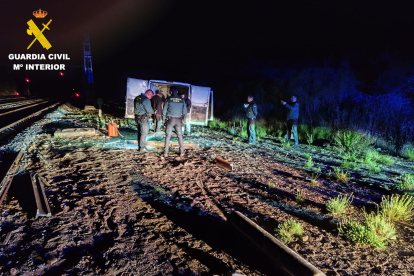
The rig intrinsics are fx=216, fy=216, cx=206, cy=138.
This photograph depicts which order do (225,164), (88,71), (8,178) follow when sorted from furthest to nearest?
(88,71)
(225,164)
(8,178)

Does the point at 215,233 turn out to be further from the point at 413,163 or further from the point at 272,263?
the point at 413,163

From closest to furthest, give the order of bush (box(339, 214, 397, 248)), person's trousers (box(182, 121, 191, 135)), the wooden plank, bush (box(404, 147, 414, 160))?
1. bush (box(339, 214, 397, 248))
2. the wooden plank
3. bush (box(404, 147, 414, 160))
4. person's trousers (box(182, 121, 191, 135))

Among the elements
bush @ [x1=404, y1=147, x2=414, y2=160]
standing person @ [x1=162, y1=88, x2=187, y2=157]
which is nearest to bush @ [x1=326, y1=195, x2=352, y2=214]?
standing person @ [x1=162, y1=88, x2=187, y2=157]

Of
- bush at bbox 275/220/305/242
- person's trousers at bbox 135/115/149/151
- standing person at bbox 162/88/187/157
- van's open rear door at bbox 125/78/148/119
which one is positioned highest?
van's open rear door at bbox 125/78/148/119

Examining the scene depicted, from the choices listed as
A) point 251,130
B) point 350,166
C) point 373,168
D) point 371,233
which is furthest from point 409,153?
point 371,233

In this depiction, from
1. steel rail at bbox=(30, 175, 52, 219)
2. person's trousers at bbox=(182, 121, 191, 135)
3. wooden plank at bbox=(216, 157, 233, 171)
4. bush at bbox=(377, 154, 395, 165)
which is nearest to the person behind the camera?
steel rail at bbox=(30, 175, 52, 219)

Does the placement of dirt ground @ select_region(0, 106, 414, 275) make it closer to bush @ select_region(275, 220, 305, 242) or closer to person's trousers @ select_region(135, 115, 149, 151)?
bush @ select_region(275, 220, 305, 242)

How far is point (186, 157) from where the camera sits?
22.3 ft

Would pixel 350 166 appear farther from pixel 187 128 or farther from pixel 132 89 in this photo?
pixel 132 89

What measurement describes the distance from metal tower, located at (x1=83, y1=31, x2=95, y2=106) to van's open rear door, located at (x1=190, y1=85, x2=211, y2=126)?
1218 cm

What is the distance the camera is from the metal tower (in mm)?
17469

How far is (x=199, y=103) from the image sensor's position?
1057 cm

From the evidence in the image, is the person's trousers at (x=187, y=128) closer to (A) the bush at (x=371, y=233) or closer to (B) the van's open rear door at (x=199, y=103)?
(B) the van's open rear door at (x=199, y=103)

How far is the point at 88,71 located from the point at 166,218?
60.6 feet
